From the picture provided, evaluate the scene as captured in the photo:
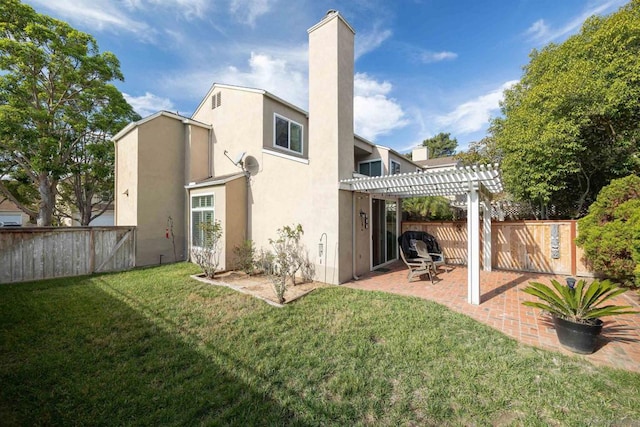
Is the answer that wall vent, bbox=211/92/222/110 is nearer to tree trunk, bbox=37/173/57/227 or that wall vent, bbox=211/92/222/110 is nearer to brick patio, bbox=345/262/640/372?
Answer: brick patio, bbox=345/262/640/372

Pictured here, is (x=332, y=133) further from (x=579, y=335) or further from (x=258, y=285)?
(x=579, y=335)

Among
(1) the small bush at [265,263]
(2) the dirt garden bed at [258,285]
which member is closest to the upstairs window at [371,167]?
(1) the small bush at [265,263]

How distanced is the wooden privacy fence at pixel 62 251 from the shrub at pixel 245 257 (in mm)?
4798

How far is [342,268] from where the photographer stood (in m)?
7.91

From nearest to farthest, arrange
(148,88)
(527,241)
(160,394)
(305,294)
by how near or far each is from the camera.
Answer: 1. (160,394)
2. (305,294)
3. (527,241)
4. (148,88)

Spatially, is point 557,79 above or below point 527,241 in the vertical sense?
above

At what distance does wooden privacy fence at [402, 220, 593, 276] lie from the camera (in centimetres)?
897

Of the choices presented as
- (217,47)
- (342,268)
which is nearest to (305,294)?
(342,268)

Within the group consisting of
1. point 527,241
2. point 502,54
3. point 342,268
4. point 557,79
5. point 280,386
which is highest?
point 502,54

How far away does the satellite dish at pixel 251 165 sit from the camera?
1009 cm

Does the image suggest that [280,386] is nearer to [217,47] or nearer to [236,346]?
[236,346]

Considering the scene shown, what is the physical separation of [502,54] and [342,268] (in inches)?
484

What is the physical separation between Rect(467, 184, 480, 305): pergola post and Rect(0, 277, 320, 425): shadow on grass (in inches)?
198

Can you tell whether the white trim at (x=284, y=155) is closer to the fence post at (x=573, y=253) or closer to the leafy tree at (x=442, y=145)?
the fence post at (x=573, y=253)
